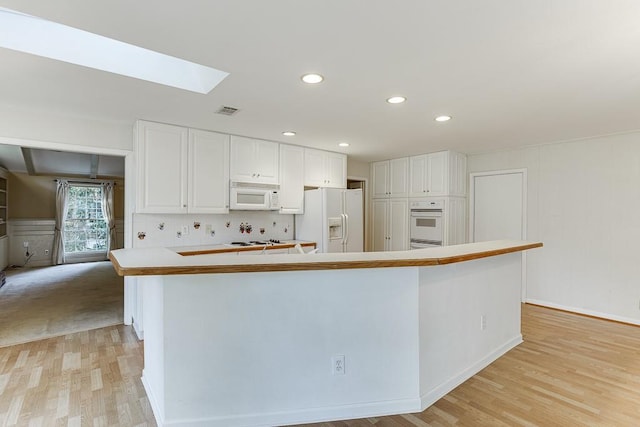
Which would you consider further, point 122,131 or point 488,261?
point 122,131

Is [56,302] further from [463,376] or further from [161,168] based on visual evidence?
[463,376]

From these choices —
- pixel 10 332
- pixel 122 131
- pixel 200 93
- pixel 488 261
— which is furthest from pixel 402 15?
pixel 10 332

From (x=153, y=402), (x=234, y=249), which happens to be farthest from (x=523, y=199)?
(x=153, y=402)

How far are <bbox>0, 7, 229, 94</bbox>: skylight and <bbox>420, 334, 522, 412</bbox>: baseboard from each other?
263 centimetres

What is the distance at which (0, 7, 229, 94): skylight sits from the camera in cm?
206

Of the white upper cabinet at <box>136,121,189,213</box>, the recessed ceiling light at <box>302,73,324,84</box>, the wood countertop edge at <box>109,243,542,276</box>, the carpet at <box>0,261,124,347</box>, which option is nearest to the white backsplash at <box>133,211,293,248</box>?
the white upper cabinet at <box>136,121,189,213</box>

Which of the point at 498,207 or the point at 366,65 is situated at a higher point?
the point at 366,65

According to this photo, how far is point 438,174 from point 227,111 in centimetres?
335

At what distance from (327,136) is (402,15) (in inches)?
102

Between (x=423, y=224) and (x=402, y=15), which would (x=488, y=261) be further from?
(x=423, y=224)

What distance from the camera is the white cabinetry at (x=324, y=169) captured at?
16.3ft

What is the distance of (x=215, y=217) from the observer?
4.44 meters

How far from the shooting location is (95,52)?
231 cm

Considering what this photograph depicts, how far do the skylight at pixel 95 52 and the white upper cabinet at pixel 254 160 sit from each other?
5.09 ft
